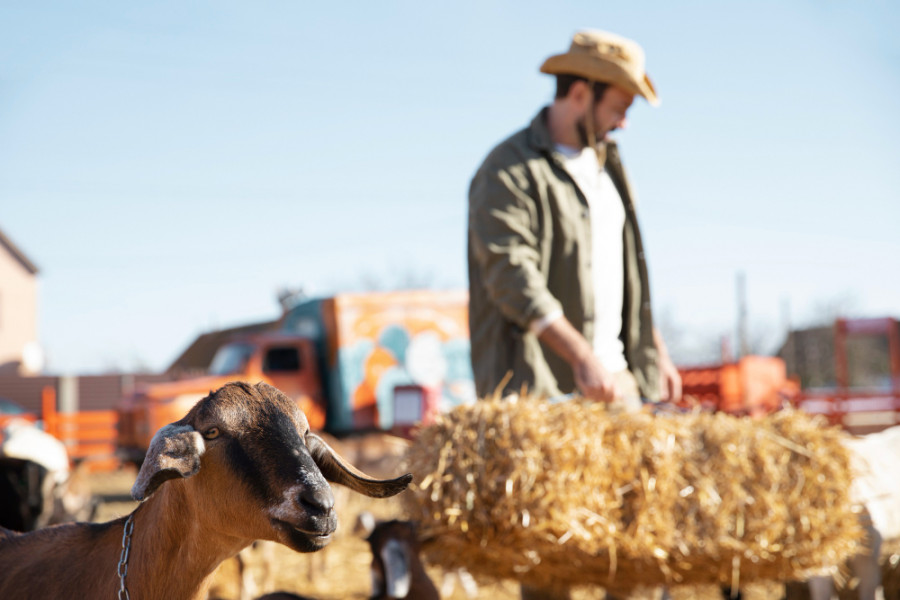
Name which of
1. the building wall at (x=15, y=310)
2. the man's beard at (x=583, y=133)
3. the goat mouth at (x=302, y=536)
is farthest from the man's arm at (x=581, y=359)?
the building wall at (x=15, y=310)

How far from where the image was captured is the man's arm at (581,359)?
317 cm

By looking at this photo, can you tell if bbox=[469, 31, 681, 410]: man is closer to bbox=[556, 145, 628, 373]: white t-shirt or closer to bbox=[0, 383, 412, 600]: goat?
bbox=[556, 145, 628, 373]: white t-shirt

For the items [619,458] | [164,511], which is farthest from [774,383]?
[164,511]

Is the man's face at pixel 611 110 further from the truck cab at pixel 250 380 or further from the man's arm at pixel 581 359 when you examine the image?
the truck cab at pixel 250 380

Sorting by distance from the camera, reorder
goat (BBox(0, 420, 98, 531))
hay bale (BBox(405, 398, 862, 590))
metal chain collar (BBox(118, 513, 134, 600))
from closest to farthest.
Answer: metal chain collar (BBox(118, 513, 134, 600)) < hay bale (BBox(405, 398, 862, 590)) < goat (BBox(0, 420, 98, 531))

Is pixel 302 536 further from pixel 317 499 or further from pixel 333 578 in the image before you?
pixel 333 578

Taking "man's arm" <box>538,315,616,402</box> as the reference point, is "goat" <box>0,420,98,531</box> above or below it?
below

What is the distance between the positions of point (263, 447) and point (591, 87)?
7.98 feet

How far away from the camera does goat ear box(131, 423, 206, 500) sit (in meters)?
1.65

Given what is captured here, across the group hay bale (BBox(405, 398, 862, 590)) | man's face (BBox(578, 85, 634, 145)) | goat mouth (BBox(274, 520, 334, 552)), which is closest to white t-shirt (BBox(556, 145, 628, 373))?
man's face (BBox(578, 85, 634, 145))

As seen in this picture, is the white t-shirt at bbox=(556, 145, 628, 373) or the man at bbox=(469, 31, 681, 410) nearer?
the man at bbox=(469, 31, 681, 410)

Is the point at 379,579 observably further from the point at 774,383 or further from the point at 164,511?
the point at 774,383

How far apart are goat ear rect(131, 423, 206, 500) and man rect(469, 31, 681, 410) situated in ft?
5.74

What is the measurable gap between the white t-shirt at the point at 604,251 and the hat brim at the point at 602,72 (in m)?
0.37
